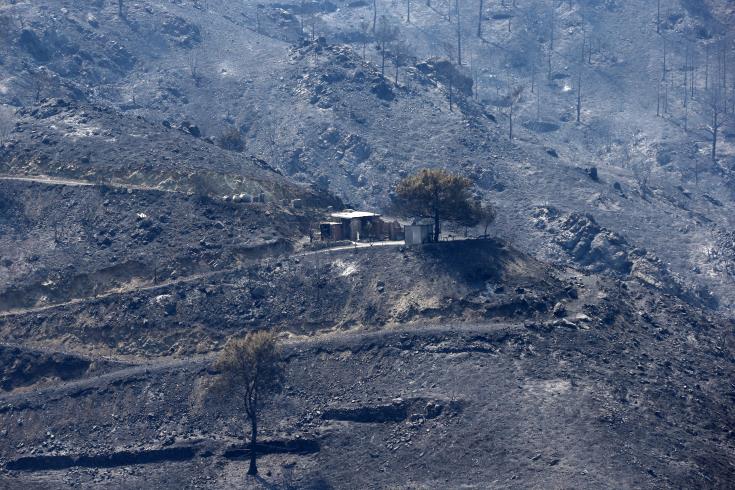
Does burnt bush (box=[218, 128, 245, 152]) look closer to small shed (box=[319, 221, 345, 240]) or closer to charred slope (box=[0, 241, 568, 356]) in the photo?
small shed (box=[319, 221, 345, 240])

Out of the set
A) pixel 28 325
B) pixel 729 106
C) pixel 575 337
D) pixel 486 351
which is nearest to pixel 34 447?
pixel 28 325

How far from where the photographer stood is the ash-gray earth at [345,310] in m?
77.1

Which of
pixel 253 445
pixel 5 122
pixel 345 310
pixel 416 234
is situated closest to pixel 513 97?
pixel 5 122

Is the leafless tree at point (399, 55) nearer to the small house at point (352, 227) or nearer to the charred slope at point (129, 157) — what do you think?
the charred slope at point (129, 157)

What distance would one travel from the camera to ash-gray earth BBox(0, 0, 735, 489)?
77.1 metres

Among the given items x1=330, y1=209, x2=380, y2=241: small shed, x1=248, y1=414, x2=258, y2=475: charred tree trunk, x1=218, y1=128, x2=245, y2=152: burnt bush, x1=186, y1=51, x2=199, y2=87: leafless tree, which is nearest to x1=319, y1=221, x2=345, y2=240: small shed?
x1=330, y1=209, x2=380, y2=241: small shed

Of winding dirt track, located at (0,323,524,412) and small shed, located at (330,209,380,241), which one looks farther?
small shed, located at (330,209,380,241)

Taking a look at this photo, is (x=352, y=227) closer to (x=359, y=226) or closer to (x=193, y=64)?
(x=359, y=226)

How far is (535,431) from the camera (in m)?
75.6

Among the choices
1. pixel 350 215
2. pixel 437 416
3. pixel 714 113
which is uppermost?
pixel 714 113

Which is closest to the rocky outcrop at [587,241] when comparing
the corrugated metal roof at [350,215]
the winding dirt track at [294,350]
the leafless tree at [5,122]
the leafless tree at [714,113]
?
the corrugated metal roof at [350,215]

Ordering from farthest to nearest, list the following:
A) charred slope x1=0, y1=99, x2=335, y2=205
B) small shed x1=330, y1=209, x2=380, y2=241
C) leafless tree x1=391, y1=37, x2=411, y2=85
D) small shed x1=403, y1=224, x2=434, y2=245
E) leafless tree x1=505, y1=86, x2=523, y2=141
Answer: leafless tree x1=505, y1=86, x2=523, y2=141
leafless tree x1=391, y1=37, x2=411, y2=85
charred slope x1=0, y1=99, x2=335, y2=205
small shed x1=330, y1=209, x2=380, y2=241
small shed x1=403, y1=224, x2=434, y2=245

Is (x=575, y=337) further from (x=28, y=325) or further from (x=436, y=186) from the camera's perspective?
(x=28, y=325)

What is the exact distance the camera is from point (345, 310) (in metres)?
91.5
